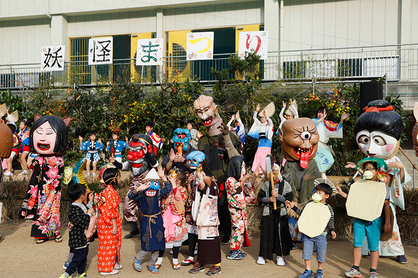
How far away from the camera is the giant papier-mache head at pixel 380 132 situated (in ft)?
16.6

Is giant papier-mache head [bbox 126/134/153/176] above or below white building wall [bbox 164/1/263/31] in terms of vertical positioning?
below

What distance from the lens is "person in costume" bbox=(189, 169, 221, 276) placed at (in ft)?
15.3

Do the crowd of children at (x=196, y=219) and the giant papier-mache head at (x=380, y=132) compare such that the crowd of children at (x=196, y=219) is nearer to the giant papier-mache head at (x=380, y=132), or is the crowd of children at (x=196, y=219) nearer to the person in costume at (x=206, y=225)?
the person in costume at (x=206, y=225)

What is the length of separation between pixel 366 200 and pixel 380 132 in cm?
104

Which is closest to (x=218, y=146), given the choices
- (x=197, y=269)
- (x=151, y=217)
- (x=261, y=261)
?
(x=151, y=217)

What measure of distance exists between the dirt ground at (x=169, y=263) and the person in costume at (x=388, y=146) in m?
0.23

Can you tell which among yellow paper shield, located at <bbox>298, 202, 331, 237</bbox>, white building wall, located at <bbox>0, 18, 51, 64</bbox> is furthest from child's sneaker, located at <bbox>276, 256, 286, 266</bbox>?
white building wall, located at <bbox>0, 18, 51, 64</bbox>

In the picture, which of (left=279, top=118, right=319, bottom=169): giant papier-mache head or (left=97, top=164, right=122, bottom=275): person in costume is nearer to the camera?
(left=97, top=164, right=122, bottom=275): person in costume

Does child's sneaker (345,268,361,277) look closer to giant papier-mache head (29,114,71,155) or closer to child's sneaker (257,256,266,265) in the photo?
child's sneaker (257,256,266,265)

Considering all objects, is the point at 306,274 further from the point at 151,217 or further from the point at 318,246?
the point at 151,217

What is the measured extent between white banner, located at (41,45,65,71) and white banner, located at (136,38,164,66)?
119 inches

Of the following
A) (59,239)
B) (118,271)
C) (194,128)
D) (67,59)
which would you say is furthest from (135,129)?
(118,271)

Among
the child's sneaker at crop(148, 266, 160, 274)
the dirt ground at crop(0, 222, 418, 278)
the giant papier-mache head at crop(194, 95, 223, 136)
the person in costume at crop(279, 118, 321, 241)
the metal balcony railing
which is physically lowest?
the dirt ground at crop(0, 222, 418, 278)

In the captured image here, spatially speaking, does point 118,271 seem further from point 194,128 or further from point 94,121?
point 94,121
